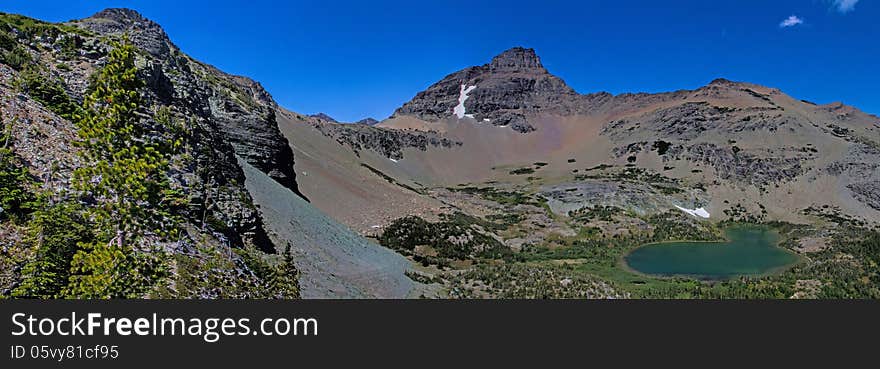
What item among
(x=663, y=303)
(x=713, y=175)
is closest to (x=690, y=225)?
(x=713, y=175)

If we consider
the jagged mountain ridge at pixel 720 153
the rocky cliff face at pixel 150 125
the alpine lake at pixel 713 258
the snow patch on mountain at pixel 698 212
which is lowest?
the alpine lake at pixel 713 258

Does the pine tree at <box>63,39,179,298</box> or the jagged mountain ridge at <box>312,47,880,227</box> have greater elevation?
the jagged mountain ridge at <box>312,47,880,227</box>

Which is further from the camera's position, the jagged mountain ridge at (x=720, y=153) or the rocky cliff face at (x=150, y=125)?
the jagged mountain ridge at (x=720, y=153)

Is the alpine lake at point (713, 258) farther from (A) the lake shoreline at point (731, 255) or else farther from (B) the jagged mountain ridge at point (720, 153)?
(B) the jagged mountain ridge at point (720, 153)

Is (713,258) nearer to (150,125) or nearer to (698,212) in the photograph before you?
(698,212)

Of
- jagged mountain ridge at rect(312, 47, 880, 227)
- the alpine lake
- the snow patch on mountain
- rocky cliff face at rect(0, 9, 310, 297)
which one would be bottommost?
the alpine lake

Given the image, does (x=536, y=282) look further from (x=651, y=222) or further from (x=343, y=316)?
(x=651, y=222)

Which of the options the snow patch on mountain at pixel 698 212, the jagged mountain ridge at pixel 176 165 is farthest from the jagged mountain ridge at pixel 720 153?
the jagged mountain ridge at pixel 176 165

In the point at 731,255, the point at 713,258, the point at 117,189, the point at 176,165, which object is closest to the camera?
the point at 117,189

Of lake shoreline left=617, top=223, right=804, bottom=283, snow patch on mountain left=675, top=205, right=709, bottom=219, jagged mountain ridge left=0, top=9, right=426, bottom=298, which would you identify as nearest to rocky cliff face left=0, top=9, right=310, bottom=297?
jagged mountain ridge left=0, top=9, right=426, bottom=298

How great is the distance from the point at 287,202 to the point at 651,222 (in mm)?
70553

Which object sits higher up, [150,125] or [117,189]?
[150,125]

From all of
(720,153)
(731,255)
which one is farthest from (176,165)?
(720,153)

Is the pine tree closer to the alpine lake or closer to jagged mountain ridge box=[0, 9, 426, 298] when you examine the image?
jagged mountain ridge box=[0, 9, 426, 298]
